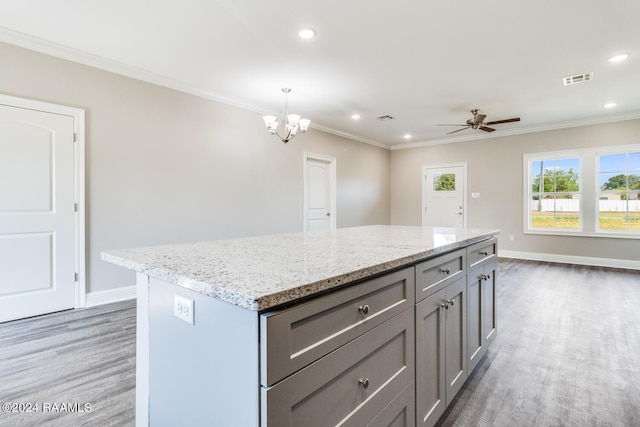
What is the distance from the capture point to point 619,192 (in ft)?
18.0

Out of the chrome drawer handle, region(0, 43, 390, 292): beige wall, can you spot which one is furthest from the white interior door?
the chrome drawer handle

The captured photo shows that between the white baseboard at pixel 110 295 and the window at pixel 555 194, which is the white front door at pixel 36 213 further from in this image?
the window at pixel 555 194

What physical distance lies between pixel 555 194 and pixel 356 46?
207 inches

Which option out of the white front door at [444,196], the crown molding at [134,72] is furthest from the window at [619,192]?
the white front door at [444,196]

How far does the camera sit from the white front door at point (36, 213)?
2893mm

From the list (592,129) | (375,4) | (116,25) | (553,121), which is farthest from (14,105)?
(592,129)

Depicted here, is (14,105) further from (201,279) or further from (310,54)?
(201,279)

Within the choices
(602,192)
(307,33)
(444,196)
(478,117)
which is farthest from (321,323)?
(444,196)

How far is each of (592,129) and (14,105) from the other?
810cm

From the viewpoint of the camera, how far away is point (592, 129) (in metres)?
5.62

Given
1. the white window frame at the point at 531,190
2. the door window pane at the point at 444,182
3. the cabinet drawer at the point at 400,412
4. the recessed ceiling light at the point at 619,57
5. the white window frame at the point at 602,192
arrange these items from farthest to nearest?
the door window pane at the point at 444,182, the white window frame at the point at 531,190, the white window frame at the point at 602,192, the recessed ceiling light at the point at 619,57, the cabinet drawer at the point at 400,412

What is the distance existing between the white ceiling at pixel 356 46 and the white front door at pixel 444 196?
2.54 metres

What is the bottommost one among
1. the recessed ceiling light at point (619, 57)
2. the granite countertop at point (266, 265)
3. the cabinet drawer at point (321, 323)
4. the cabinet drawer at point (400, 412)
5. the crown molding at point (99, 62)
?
the cabinet drawer at point (400, 412)

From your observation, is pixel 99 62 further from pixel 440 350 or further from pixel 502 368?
pixel 502 368
